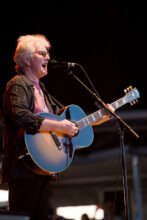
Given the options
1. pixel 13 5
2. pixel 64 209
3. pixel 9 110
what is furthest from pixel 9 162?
pixel 64 209

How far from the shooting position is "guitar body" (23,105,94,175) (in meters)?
2.58

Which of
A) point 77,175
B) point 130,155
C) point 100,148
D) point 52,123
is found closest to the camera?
point 52,123

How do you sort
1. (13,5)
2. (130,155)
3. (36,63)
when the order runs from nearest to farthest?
(36,63)
(13,5)
(130,155)

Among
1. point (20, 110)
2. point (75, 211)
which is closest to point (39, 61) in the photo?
point (20, 110)

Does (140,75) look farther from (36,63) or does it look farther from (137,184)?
(36,63)

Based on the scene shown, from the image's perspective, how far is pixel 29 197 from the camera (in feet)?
8.30

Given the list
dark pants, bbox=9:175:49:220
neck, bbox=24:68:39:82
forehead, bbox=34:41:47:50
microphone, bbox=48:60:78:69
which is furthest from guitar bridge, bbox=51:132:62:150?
forehead, bbox=34:41:47:50

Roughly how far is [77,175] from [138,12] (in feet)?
28.9

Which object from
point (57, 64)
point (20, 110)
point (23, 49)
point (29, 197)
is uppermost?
point (23, 49)

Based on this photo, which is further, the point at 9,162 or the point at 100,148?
the point at 100,148

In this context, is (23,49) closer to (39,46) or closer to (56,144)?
(39,46)

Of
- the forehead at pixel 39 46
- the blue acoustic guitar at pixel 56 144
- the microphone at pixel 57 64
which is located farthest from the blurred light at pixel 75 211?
the forehead at pixel 39 46

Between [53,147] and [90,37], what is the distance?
5.15 metres

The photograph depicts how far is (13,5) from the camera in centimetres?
638
